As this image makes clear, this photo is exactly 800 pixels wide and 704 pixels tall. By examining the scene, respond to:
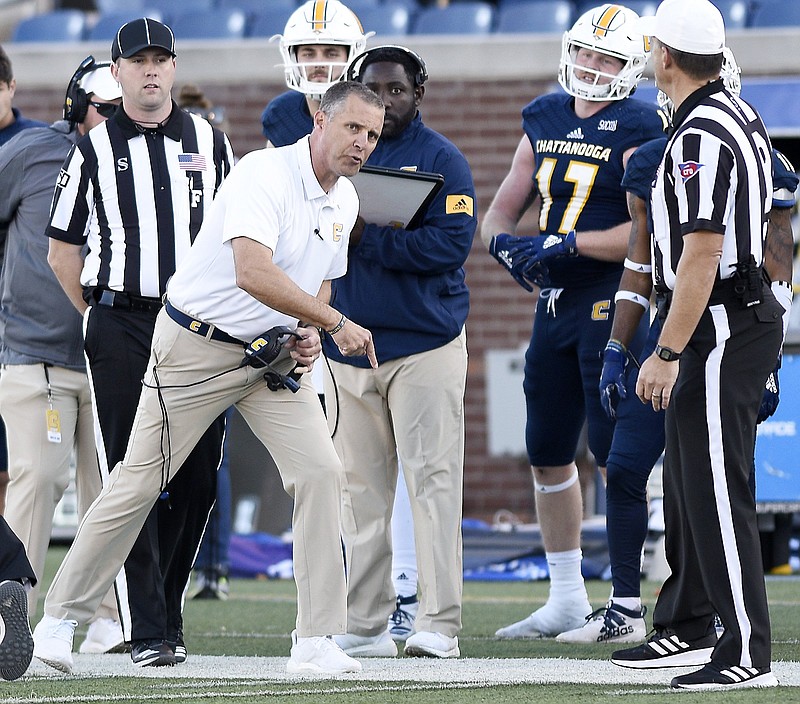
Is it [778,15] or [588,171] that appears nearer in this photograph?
[588,171]

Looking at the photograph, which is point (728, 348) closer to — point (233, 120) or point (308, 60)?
point (308, 60)

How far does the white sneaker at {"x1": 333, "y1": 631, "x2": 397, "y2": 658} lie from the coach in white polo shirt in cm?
56

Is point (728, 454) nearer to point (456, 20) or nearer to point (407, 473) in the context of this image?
point (407, 473)

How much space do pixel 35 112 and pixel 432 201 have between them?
7468 millimetres

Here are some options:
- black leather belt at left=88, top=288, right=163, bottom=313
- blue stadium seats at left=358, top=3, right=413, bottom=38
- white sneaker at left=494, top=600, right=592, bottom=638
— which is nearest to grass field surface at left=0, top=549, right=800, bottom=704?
white sneaker at left=494, top=600, right=592, bottom=638

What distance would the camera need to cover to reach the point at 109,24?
12328 mm

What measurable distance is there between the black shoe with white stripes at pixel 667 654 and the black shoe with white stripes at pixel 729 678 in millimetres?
397

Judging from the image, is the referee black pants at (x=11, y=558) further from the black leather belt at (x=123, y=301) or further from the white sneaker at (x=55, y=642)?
the black leather belt at (x=123, y=301)

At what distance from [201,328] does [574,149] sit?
1.71 m

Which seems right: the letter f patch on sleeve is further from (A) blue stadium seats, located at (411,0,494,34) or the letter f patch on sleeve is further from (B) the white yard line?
(A) blue stadium seats, located at (411,0,494,34)

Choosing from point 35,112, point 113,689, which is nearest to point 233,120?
point 35,112

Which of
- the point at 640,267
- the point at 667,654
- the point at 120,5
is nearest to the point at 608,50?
the point at 640,267

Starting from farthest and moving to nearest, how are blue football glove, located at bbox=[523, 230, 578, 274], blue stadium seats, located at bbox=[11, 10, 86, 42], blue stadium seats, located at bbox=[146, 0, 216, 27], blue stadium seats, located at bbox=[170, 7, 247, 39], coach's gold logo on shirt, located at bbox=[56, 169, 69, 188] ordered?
1. blue stadium seats, located at bbox=[146, 0, 216, 27]
2. blue stadium seats, located at bbox=[11, 10, 86, 42]
3. blue stadium seats, located at bbox=[170, 7, 247, 39]
4. blue football glove, located at bbox=[523, 230, 578, 274]
5. coach's gold logo on shirt, located at bbox=[56, 169, 69, 188]

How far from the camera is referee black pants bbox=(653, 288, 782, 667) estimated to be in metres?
3.86
